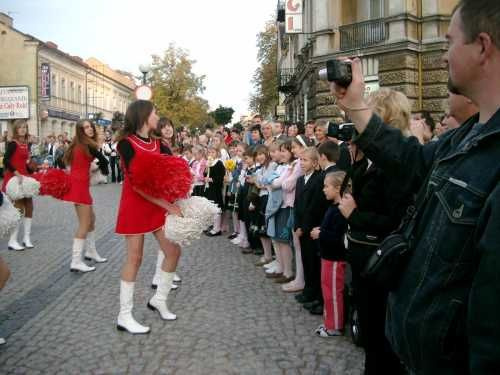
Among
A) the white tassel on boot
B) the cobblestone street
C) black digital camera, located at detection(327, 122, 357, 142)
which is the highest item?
black digital camera, located at detection(327, 122, 357, 142)

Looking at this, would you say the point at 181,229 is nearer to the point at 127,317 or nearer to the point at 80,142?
the point at 127,317

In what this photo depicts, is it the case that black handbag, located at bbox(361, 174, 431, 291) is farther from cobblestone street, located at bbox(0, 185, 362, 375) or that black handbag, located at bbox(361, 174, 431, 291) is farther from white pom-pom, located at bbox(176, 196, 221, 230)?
white pom-pom, located at bbox(176, 196, 221, 230)

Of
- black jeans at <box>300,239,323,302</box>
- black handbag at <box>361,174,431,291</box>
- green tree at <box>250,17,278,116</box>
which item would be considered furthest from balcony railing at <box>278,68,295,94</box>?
black handbag at <box>361,174,431,291</box>

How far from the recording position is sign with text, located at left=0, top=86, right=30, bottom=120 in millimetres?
39594

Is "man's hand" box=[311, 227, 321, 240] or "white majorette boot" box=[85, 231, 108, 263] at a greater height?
"man's hand" box=[311, 227, 321, 240]

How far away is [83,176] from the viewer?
24.5 feet

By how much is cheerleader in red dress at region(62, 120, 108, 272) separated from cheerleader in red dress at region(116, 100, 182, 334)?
2506 millimetres

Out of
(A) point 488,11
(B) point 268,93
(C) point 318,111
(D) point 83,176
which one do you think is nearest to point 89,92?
(B) point 268,93

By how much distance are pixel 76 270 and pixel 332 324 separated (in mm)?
4039

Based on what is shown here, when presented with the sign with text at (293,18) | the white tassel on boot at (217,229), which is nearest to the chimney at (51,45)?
the sign with text at (293,18)

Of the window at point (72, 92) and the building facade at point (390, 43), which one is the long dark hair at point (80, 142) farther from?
the window at point (72, 92)

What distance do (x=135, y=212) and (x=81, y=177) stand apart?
2.79 meters

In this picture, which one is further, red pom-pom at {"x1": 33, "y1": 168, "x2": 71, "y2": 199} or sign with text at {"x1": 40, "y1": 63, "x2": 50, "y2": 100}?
sign with text at {"x1": 40, "y1": 63, "x2": 50, "y2": 100}

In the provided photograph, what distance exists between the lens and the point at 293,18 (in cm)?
2306
